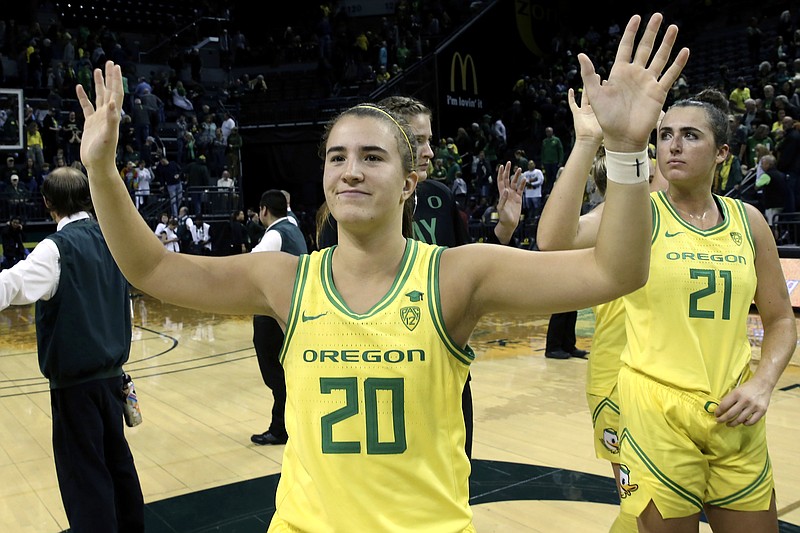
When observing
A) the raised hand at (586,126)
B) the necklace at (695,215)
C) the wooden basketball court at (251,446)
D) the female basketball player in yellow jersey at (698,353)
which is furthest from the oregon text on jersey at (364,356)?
the wooden basketball court at (251,446)

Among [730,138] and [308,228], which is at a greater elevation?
[730,138]

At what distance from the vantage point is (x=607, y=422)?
3160mm

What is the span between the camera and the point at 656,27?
64.7 inches

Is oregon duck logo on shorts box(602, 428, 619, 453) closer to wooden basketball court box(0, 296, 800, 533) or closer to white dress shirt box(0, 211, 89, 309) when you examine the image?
wooden basketball court box(0, 296, 800, 533)

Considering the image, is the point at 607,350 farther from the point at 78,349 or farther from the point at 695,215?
the point at 78,349

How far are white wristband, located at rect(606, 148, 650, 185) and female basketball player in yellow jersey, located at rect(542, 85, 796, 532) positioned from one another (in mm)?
666

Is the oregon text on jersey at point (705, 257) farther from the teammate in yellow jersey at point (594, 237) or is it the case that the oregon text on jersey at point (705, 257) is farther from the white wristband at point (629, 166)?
the white wristband at point (629, 166)

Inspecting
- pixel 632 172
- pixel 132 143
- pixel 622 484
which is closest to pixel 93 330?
pixel 622 484

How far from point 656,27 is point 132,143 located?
1959 cm

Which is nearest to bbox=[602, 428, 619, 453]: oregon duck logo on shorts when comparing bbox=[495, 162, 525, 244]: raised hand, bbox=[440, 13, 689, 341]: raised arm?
bbox=[495, 162, 525, 244]: raised hand

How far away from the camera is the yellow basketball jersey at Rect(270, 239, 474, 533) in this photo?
70.6 inches

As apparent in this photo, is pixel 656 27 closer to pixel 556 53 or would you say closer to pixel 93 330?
pixel 93 330

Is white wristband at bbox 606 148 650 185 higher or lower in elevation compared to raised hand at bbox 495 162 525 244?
higher

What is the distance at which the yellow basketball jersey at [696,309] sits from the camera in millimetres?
2441
